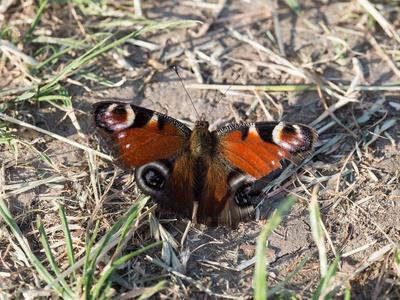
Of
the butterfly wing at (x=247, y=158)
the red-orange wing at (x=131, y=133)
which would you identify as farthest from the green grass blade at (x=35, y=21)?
the butterfly wing at (x=247, y=158)

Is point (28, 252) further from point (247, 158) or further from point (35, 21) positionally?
point (35, 21)

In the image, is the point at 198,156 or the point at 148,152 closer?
the point at 148,152

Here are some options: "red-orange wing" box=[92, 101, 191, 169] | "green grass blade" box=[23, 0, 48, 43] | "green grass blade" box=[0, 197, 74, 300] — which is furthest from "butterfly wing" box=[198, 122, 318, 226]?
"green grass blade" box=[23, 0, 48, 43]

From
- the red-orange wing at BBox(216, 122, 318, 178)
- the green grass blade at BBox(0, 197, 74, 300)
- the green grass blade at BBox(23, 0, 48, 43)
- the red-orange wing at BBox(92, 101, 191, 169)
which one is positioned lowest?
the green grass blade at BBox(0, 197, 74, 300)

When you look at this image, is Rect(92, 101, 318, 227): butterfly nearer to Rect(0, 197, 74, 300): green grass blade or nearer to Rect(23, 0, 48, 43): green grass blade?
Rect(0, 197, 74, 300): green grass blade

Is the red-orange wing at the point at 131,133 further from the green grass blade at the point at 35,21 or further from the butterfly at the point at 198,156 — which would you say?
the green grass blade at the point at 35,21

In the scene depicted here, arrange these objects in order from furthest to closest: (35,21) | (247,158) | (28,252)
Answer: (35,21) < (247,158) < (28,252)

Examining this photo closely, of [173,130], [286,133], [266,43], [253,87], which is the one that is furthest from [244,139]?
[266,43]

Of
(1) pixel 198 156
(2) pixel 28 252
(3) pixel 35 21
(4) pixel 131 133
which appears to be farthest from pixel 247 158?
(3) pixel 35 21
